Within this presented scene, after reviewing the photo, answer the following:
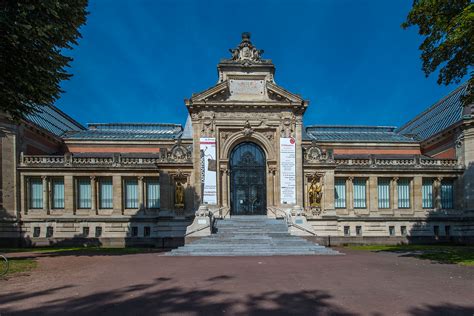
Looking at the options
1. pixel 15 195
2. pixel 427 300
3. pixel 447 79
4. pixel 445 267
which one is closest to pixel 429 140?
pixel 447 79

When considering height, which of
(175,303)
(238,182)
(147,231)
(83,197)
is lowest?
(147,231)

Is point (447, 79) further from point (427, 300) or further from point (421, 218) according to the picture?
point (421, 218)

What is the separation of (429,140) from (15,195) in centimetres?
4531

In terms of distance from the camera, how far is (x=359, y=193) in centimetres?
3953

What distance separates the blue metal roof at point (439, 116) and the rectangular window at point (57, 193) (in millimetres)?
41686

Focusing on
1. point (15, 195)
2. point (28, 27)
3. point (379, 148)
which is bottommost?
point (15, 195)

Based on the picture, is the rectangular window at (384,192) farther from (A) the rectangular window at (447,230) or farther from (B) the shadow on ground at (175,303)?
(B) the shadow on ground at (175,303)

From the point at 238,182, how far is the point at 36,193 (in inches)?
798

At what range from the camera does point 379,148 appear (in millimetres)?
47375

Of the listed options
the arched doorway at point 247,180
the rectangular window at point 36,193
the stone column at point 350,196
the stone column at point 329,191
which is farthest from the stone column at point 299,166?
the rectangular window at point 36,193

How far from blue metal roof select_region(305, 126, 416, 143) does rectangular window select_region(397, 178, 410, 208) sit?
8.83 meters

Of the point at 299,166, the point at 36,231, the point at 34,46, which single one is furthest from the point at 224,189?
the point at 34,46

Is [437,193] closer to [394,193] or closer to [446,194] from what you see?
[446,194]

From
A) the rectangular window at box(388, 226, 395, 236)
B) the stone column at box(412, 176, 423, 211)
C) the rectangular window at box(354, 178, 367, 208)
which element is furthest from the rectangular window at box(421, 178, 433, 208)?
the rectangular window at box(354, 178, 367, 208)
